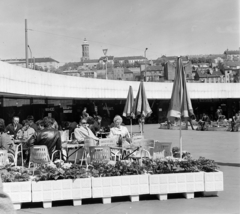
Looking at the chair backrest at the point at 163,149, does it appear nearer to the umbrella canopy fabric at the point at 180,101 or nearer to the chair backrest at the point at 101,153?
the umbrella canopy fabric at the point at 180,101

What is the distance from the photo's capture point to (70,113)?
3019cm

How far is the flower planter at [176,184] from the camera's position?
634cm

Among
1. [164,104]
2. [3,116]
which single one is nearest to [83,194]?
[3,116]

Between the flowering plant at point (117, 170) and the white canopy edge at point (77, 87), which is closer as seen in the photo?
the flowering plant at point (117, 170)

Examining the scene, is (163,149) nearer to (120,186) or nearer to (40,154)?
(120,186)

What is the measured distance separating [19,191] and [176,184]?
2700 millimetres

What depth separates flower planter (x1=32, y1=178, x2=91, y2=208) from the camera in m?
6.05

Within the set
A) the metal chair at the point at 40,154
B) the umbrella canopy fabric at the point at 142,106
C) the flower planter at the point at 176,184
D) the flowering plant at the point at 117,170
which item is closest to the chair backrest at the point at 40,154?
the metal chair at the point at 40,154

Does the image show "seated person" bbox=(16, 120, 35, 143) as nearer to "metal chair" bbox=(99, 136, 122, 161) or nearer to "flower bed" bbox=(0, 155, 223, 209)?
"metal chair" bbox=(99, 136, 122, 161)

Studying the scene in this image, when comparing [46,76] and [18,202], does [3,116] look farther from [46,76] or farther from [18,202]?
[18,202]

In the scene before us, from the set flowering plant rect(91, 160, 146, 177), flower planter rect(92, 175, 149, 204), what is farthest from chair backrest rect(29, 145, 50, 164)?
flower planter rect(92, 175, 149, 204)

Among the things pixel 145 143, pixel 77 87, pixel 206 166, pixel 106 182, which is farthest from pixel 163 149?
pixel 77 87

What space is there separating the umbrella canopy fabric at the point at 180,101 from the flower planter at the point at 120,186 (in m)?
2.13

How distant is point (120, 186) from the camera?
625cm
